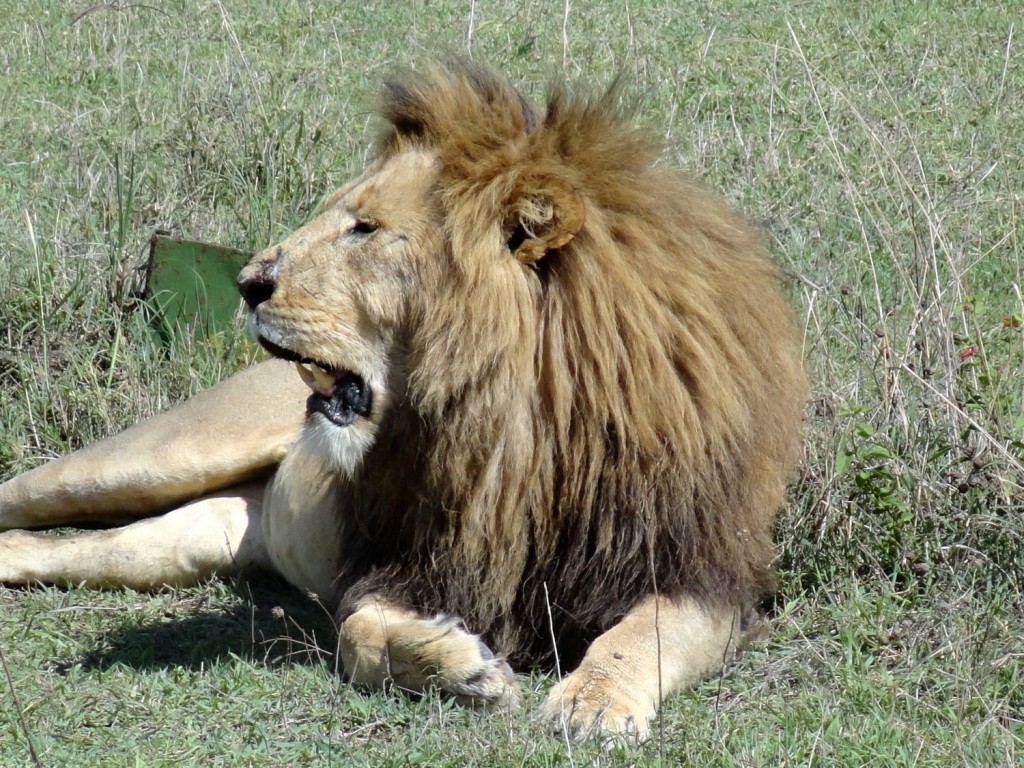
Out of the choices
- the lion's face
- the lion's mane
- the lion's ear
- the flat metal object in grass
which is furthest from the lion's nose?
the flat metal object in grass

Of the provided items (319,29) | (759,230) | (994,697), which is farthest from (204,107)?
(994,697)

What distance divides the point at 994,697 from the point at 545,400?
1.06m

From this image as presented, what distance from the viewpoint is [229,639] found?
3.51m

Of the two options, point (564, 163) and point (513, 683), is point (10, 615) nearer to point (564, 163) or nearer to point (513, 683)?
point (513, 683)

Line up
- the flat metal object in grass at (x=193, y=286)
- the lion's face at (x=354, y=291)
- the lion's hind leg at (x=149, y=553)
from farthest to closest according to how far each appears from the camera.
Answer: the flat metal object in grass at (x=193, y=286), the lion's hind leg at (x=149, y=553), the lion's face at (x=354, y=291)

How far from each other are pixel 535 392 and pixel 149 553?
63.7 inches

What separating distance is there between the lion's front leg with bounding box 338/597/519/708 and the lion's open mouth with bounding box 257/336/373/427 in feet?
1.40

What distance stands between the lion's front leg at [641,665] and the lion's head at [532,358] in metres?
0.07

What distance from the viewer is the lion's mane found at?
9.41ft

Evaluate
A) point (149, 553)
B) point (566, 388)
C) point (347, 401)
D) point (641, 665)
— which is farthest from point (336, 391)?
point (149, 553)

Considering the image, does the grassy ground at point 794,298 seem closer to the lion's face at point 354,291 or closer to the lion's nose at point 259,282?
the lion's face at point 354,291

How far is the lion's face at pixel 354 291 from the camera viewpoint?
2922 millimetres

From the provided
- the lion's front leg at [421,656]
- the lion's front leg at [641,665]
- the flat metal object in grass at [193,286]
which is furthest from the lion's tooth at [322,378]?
the flat metal object in grass at [193,286]

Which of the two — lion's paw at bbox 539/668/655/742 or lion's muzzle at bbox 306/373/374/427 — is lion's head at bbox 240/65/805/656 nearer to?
lion's muzzle at bbox 306/373/374/427
